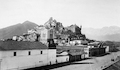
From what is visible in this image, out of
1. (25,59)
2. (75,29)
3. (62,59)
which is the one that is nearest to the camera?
(25,59)

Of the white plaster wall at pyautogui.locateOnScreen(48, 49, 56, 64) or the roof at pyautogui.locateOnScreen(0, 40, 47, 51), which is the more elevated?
the roof at pyautogui.locateOnScreen(0, 40, 47, 51)

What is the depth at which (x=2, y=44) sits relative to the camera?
1145 inches

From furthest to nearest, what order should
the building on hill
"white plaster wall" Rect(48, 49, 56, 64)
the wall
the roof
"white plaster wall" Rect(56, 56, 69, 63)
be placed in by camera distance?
the building on hill
"white plaster wall" Rect(56, 56, 69, 63)
"white plaster wall" Rect(48, 49, 56, 64)
the roof
the wall

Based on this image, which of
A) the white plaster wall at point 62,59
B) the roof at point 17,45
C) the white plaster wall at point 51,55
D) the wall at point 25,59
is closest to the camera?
the wall at point 25,59

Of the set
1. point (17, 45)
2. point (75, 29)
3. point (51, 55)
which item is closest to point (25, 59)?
point (17, 45)

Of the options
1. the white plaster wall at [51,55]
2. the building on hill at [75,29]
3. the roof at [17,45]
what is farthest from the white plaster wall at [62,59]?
the building on hill at [75,29]

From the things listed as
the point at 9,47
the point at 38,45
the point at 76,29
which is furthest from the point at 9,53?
the point at 76,29

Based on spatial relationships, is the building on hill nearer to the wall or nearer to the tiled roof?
the wall

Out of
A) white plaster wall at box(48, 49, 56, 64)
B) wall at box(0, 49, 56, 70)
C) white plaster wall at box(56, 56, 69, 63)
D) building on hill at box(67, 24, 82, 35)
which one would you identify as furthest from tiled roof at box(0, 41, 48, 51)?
building on hill at box(67, 24, 82, 35)

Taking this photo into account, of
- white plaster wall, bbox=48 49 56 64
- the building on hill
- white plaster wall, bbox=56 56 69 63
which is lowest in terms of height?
white plaster wall, bbox=56 56 69 63

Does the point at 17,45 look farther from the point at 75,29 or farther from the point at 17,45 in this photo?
the point at 75,29

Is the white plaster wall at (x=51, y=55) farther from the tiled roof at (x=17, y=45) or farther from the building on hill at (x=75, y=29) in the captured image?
the building on hill at (x=75, y=29)

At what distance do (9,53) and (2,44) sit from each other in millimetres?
3279

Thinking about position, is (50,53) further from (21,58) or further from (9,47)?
Answer: (9,47)
